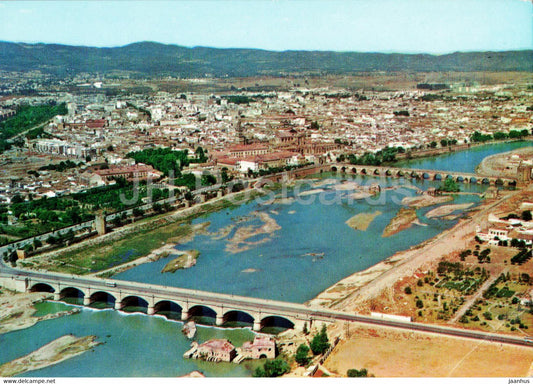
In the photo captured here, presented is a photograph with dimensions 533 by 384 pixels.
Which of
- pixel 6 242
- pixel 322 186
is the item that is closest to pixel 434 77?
pixel 322 186

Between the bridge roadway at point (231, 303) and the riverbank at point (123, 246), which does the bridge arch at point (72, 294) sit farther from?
the riverbank at point (123, 246)

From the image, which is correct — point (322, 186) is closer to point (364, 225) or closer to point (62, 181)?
point (364, 225)

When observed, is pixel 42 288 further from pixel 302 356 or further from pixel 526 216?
pixel 526 216

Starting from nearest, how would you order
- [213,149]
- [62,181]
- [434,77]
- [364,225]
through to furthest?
[364,225] → [62,181] → [213,149] → [434,77]

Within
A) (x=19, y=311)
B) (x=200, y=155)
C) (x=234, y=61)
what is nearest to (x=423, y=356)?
(x=19, y=311)

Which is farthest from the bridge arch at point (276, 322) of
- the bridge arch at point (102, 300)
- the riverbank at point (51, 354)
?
the bridge arch at point (102, 300)
